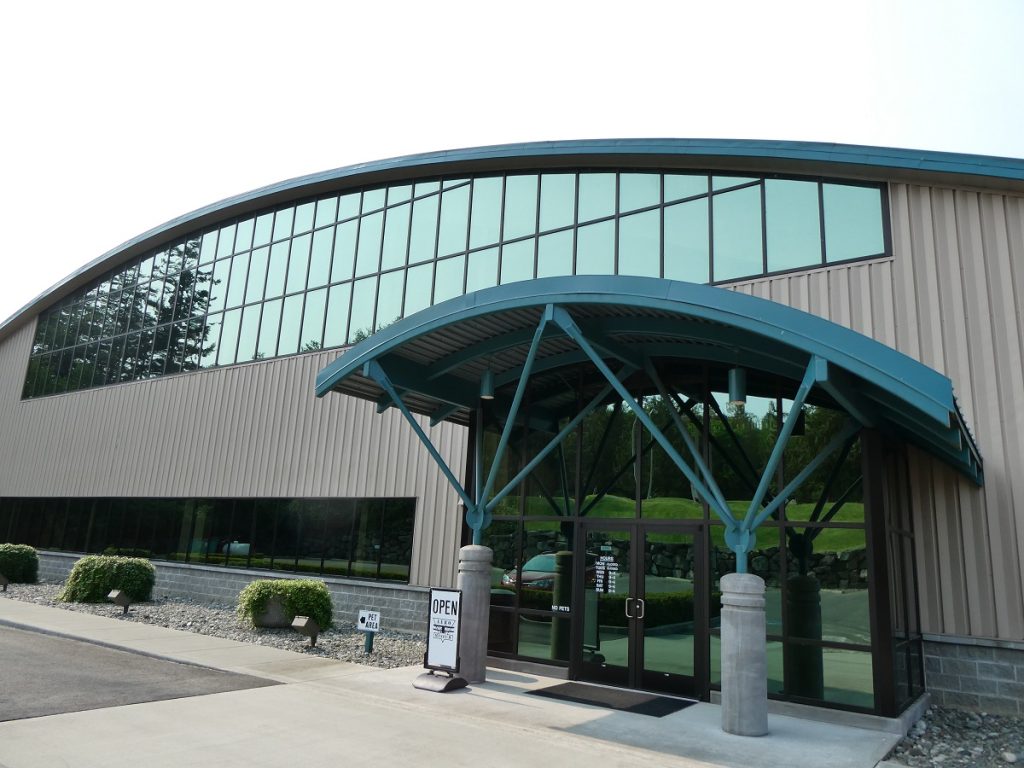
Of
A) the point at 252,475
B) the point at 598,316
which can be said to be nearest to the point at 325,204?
the point at 252,475

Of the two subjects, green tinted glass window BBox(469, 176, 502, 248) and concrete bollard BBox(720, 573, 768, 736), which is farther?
green tinted glass window BBox(469, 176, 502, 248)

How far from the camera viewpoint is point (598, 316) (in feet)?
31.2

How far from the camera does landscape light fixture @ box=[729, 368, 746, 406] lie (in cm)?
941

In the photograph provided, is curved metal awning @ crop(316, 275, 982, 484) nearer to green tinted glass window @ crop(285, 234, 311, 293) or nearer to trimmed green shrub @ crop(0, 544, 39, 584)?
green tinted glass window @ crop(285, 234, 311, 293)

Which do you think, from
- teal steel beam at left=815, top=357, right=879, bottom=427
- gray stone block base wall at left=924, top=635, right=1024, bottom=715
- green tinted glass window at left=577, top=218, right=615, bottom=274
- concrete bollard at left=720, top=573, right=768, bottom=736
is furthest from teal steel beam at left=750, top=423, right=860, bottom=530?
green tinted glass window at left=577, top=218, right=615, bottom=274

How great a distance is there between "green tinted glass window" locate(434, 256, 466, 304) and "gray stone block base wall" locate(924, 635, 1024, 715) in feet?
34.6

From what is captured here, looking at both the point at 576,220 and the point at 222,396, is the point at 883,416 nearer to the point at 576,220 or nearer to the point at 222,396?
the point at 576,220

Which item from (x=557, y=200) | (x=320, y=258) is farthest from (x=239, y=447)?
(x=557, y=200)

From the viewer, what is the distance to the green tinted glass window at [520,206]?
15.2m

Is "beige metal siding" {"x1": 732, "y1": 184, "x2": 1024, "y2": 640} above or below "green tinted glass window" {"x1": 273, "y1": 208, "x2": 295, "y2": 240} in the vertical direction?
below

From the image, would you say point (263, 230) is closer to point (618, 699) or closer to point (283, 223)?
point (283, 223)

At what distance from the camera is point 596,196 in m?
14.5

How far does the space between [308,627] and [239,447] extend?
7808mm

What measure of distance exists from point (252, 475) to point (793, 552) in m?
13.4
